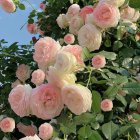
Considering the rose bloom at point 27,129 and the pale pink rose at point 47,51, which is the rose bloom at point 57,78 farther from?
the rose bloom at point 27,129

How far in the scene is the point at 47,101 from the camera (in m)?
1.53

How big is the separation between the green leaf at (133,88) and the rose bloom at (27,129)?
48cm

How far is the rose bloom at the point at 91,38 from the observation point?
6.11 ft

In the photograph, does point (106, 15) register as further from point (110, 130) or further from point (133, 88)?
point (110, 130)

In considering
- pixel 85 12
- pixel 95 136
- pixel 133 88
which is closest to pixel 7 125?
pixel 95 136

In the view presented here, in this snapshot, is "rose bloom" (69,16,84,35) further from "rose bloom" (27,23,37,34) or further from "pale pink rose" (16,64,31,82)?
"rose bloom" (27,23,37,34)

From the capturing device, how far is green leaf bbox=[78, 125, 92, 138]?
62.7 inches

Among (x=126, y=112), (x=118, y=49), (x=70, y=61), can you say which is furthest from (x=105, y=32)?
(x=70, y=61)

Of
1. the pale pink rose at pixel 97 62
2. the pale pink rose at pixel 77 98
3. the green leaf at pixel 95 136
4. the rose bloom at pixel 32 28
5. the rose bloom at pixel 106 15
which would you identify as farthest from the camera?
the rose bloom at pixel 32 28

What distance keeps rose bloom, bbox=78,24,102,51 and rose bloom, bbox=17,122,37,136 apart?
1.41 ft

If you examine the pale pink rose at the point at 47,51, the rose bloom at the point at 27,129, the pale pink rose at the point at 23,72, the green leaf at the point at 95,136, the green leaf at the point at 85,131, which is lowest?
the rose bloom at the point at 27,129

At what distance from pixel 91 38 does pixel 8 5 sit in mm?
644

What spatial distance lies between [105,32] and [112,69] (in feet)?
0.61

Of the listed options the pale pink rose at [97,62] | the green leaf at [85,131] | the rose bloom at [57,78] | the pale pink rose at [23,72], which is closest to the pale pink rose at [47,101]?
the rose bloom at [57,78]
